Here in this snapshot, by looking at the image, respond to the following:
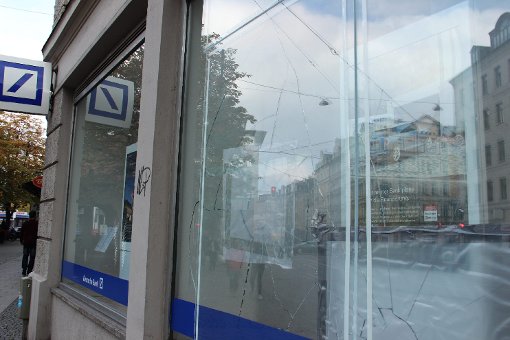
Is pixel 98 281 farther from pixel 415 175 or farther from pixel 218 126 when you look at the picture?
pixel 415 175

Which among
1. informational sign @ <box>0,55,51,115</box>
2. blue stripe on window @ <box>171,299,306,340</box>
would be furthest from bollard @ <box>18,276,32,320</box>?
blue stripe on window @ <box>171,299,306,340</box>

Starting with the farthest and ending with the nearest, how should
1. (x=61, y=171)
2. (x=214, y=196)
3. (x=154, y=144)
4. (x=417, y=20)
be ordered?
(x=61, y=171) < (x=154, y=144) < (x=214, y=196) < (x=417, y=20)

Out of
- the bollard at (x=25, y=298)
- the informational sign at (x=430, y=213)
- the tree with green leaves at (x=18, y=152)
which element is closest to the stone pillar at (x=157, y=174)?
the informational sign at (x=430, y=213)

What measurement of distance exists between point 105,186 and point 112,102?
989 millimetres

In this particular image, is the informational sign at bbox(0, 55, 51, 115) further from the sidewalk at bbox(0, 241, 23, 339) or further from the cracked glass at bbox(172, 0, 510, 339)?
the cracked glass at bbox(172, 0, 510, 339)

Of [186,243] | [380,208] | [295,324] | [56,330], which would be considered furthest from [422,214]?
[56,330]

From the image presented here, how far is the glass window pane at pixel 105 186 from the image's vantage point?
4406 mm

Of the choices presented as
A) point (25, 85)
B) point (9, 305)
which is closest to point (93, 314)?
point (25, 85)

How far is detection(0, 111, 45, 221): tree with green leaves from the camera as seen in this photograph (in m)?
26.0

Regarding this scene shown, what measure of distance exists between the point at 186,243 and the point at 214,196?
1.54 ft

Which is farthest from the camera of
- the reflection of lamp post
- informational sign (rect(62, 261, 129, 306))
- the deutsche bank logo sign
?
the deutsche bank logo sign

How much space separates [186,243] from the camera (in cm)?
327

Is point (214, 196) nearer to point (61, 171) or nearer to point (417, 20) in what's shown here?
point (417, 20)

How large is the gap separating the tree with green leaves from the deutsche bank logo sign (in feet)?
74.4
